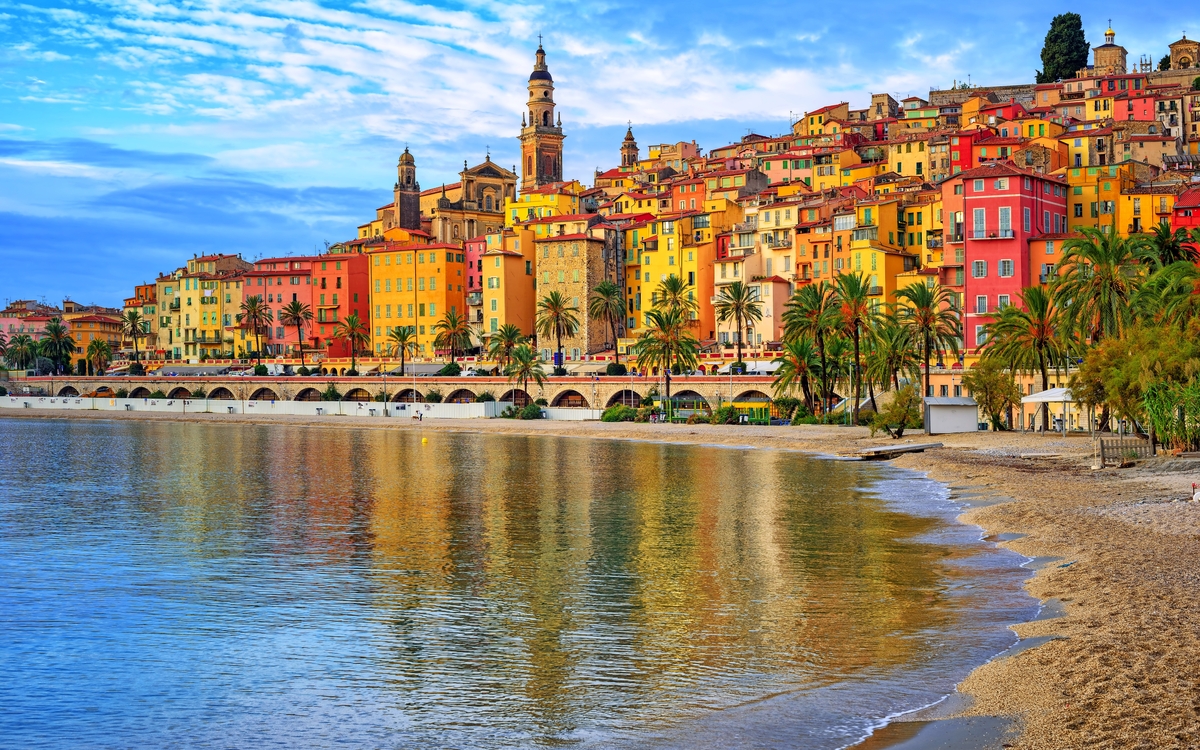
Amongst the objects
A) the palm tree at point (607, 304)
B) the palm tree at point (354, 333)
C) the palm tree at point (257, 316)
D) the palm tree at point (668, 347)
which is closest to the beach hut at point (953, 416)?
A: the palm tree at point (668, 347)

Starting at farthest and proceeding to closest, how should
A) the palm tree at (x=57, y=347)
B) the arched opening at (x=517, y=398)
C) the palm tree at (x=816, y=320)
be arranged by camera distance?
the palm tree at (x=57, y=347) → the arched opening at (x=517, y=398) → the palm tree at (x=816, y=320)

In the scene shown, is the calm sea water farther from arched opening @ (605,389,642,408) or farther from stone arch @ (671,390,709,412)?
arched opening @ (605,389,642,408)

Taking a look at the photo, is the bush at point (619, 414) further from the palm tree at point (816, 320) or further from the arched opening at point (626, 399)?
the palm tree at point (816, 320)

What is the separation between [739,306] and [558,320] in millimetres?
24922

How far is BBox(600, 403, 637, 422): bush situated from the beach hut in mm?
31778

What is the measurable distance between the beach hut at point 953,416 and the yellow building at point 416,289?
3021 inches

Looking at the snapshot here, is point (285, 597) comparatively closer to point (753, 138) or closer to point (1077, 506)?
point (1077, 506)

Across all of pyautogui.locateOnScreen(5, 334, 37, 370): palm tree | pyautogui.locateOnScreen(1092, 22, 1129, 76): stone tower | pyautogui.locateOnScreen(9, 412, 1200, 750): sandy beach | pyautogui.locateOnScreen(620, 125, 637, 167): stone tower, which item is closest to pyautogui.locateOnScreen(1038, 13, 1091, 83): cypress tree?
pyautogui.locateOnScreen(1092, 22, 1129, 76): stone tower

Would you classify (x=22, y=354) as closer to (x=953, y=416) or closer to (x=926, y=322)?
(x=926, y=322)

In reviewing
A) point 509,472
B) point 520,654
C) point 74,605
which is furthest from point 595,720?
point 509,472

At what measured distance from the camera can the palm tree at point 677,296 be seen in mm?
111312

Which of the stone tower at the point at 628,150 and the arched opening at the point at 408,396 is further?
the stone tower at the point at 628,150

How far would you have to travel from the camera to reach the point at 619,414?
95.6 meters

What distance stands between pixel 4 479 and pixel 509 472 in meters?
25.5
